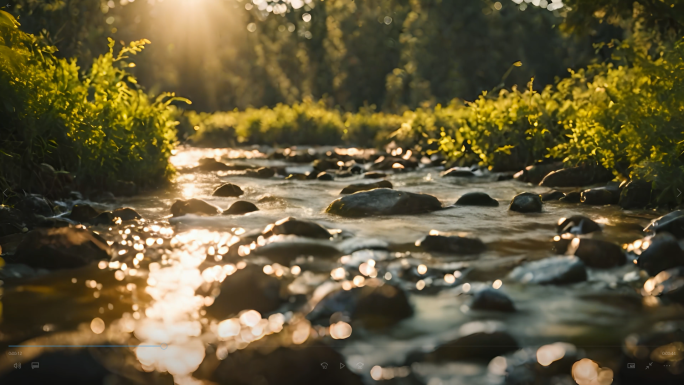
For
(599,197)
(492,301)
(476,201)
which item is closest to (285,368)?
(492,301)

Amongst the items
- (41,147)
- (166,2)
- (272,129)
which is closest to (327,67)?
(166,2)

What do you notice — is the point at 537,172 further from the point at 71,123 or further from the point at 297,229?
the point at 71,123

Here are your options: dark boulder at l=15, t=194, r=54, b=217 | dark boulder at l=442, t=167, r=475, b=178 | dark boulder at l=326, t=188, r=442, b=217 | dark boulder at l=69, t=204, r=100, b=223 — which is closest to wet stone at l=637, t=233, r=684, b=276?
dark boulder at l=326, t=188, r=442, b=217

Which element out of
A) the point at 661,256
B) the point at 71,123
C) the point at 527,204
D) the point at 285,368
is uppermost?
the point at 71,123

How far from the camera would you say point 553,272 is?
176 inches

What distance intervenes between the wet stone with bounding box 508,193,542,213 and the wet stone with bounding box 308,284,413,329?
405cm

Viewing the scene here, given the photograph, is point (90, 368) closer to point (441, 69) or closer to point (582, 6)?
point (582, 6)

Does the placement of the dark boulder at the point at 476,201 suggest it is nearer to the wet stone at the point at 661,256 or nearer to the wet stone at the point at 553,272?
the wet stone at the point at 661,256

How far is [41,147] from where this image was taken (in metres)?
7.33

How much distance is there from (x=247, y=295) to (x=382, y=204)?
374 cm

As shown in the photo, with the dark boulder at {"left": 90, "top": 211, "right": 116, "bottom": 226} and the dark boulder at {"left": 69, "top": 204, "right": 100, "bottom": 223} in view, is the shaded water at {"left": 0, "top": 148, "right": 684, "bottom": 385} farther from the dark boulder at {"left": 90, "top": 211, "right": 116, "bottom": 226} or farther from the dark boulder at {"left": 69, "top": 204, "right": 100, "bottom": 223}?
the dark boulder at {"left": 69, "top": 204, "right": 100, "bottom": 223}

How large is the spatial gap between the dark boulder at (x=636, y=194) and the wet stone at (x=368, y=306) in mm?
4840

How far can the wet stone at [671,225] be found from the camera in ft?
18.4

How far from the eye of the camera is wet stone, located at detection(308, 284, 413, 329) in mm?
3717
